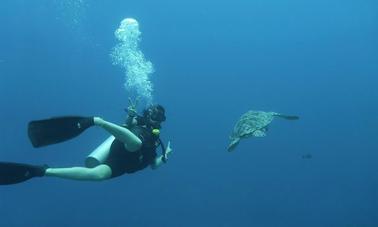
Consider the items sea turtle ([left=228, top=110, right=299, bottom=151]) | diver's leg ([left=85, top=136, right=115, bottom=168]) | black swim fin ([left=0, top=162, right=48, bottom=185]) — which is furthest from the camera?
sea turtle ([left=228, top=110, right=299, bottom=151])

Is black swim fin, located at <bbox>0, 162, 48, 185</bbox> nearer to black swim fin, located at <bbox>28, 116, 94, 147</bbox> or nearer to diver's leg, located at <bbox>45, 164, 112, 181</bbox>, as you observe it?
diver's leg, located at <bbox>45, 164, 112, 181</bbox>

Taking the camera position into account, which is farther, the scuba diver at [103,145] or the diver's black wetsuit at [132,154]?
the diver's black wetsuit at [132,154]

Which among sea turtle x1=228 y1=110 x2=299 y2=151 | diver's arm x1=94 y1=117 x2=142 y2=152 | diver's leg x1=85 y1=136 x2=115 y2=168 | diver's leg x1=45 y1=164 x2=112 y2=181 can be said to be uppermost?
sea turtle x1=228 y1=110 x2=299 y2=151

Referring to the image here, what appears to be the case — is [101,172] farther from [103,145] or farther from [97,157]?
[103,145]

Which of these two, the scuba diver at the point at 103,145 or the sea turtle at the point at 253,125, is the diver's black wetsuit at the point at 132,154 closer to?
the scuba diver at the point at 103,145

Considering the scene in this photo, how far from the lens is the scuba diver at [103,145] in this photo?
541 cm

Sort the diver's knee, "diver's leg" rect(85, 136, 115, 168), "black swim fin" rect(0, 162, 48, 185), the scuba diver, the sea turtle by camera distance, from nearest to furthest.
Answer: "black swim fin" rect(0, 162, 48, 185) < the scuba diver < the diver's knee < "diver's leg" rect(85, 136, 115, 168) < the sea turtle

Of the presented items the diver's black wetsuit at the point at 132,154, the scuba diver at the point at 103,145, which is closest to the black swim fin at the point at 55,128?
the scuba diver at the point at 103,145

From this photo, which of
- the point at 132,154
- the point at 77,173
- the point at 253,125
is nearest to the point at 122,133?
the point at 132,154

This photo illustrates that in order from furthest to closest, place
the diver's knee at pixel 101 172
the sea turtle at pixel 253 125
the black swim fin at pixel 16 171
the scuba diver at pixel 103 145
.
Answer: the sea turtle at pixel 253 125 → the diver's knee at pixel 101 172 → the scuba diver at pixel 103 145 → the black swim fin at pixel 16 171

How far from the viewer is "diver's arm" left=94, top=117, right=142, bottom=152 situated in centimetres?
549

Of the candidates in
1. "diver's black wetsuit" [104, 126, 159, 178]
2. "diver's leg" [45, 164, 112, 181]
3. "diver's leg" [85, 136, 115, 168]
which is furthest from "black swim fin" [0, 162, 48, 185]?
"diver's black wetsuit" [104, 126, 159, 178]

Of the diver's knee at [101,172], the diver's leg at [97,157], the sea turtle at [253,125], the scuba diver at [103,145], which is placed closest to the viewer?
the scuba diver at [103,145]

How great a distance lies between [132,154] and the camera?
5.94 m
